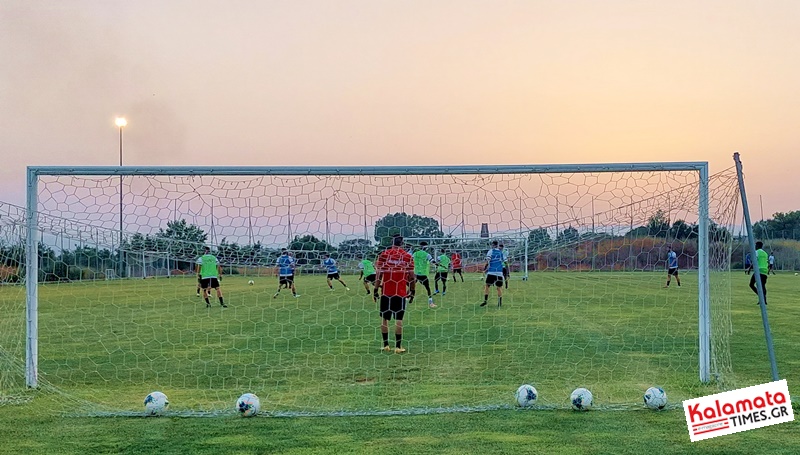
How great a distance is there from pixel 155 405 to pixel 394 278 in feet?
14.0

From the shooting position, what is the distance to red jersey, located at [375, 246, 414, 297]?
10.0 metres

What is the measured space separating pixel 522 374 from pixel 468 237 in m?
2.03

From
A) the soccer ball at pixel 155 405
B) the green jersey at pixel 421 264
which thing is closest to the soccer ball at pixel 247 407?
the soccer ball at pixel 155 405

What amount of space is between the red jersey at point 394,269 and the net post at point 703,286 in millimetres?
3979

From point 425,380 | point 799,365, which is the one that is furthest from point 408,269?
point 799,365

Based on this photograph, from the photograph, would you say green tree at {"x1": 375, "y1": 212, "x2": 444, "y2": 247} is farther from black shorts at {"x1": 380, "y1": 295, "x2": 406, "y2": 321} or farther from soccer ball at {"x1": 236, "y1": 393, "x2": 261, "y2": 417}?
soccer ball at {"x1": 236, "y1": 393, "x2": 261, "y2": 417}

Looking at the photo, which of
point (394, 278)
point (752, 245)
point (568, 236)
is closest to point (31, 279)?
point (394, 278)

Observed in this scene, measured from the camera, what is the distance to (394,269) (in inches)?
395

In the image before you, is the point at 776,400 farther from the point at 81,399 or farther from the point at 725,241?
the point at 81,399

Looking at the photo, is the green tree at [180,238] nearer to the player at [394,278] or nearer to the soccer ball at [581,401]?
the player at [394,278]

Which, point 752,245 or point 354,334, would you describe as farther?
point 354,334

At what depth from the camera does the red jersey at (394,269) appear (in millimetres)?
10000

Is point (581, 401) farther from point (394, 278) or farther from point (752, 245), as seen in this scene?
point (394, 278)

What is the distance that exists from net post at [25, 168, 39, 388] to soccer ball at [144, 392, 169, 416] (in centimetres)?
198
